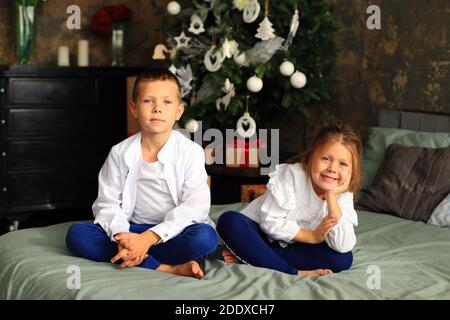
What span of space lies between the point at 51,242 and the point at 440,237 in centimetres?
142

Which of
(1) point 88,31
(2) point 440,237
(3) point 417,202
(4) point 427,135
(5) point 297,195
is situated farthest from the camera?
(1) point 88,31

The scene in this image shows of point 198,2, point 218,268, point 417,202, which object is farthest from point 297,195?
point 198,2

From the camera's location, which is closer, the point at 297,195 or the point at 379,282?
the point at 379,282

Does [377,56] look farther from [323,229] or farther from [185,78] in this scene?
[323,229]

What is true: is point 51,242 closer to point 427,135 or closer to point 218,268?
point 218,268

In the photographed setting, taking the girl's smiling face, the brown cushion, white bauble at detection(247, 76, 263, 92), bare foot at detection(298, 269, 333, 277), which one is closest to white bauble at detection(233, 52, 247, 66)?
white bauble at detection(247, 76, 263, 92)

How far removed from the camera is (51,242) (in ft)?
8.05

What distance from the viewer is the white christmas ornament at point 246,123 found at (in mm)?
3950
